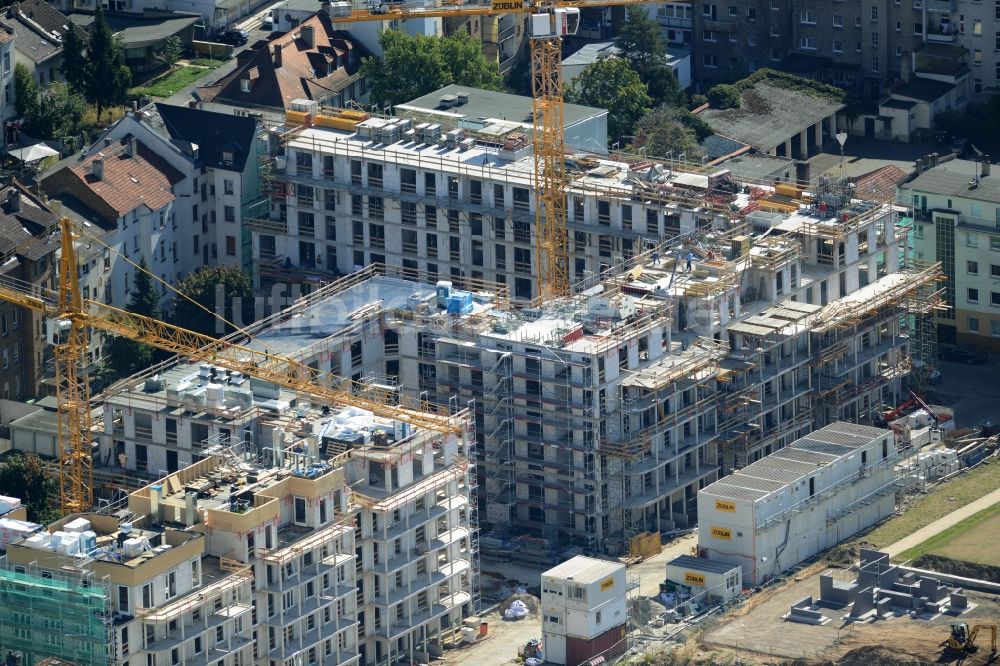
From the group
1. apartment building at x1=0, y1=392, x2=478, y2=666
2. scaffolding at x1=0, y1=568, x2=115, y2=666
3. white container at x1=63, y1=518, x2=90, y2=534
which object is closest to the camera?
scaffolding at x1=0, y1=568, x2=115, y2=666


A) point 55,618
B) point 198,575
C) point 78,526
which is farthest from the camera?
point 78,526

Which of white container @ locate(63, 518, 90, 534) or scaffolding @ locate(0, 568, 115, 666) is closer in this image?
scaffolding @ locate(0, 568, 115, 666)

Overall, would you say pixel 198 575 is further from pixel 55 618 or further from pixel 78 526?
pixel 55 618

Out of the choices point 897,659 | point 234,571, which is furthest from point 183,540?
point 897,659

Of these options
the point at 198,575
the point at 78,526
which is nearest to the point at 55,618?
the point at 78,526

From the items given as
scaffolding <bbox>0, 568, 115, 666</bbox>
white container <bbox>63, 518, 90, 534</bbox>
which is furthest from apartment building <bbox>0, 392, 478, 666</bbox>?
white container <bbox>63, 518, 90, 534</bbox>

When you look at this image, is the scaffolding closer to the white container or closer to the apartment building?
the apartment building

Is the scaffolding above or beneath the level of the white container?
beneath

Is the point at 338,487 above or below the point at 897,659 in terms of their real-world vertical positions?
above

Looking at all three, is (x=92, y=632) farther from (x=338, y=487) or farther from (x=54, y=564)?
(x=338, y=487)
